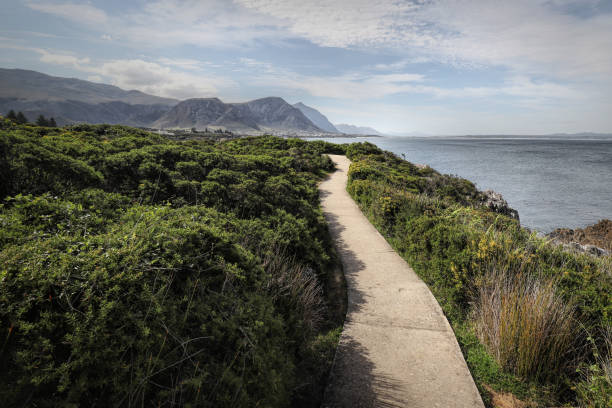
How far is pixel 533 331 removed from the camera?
3250 millimetres

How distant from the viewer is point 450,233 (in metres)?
5.26

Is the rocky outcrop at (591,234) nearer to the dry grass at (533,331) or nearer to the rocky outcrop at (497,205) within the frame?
the rocky outcrop at (497,205)

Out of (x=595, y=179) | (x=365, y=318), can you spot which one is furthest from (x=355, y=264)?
(x=595, y=179)

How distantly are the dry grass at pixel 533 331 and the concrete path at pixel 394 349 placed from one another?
22.8 inches

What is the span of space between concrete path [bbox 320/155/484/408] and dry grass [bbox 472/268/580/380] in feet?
1.90

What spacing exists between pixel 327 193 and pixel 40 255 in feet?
39.3

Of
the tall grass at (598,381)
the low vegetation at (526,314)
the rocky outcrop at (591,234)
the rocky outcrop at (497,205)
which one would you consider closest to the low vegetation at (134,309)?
the low vegetation at (526,314)

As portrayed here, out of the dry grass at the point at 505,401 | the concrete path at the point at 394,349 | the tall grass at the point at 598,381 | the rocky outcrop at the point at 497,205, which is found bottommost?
the dry grass at the point at 505,401

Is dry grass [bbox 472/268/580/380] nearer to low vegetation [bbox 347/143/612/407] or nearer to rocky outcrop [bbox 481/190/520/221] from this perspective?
low vegetation [bbox 347/143/612/407]

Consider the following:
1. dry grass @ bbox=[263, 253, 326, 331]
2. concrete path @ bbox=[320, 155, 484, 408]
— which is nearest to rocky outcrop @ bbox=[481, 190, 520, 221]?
concrete path @ bbox=[320, 155, 484, 408]

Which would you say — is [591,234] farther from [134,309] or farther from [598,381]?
[134,309]

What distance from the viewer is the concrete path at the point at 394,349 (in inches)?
121

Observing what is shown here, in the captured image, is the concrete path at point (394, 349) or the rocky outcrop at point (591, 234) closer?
the concrete path at point (394, 349)

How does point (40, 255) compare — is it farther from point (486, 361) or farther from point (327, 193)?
point (327, 193)
